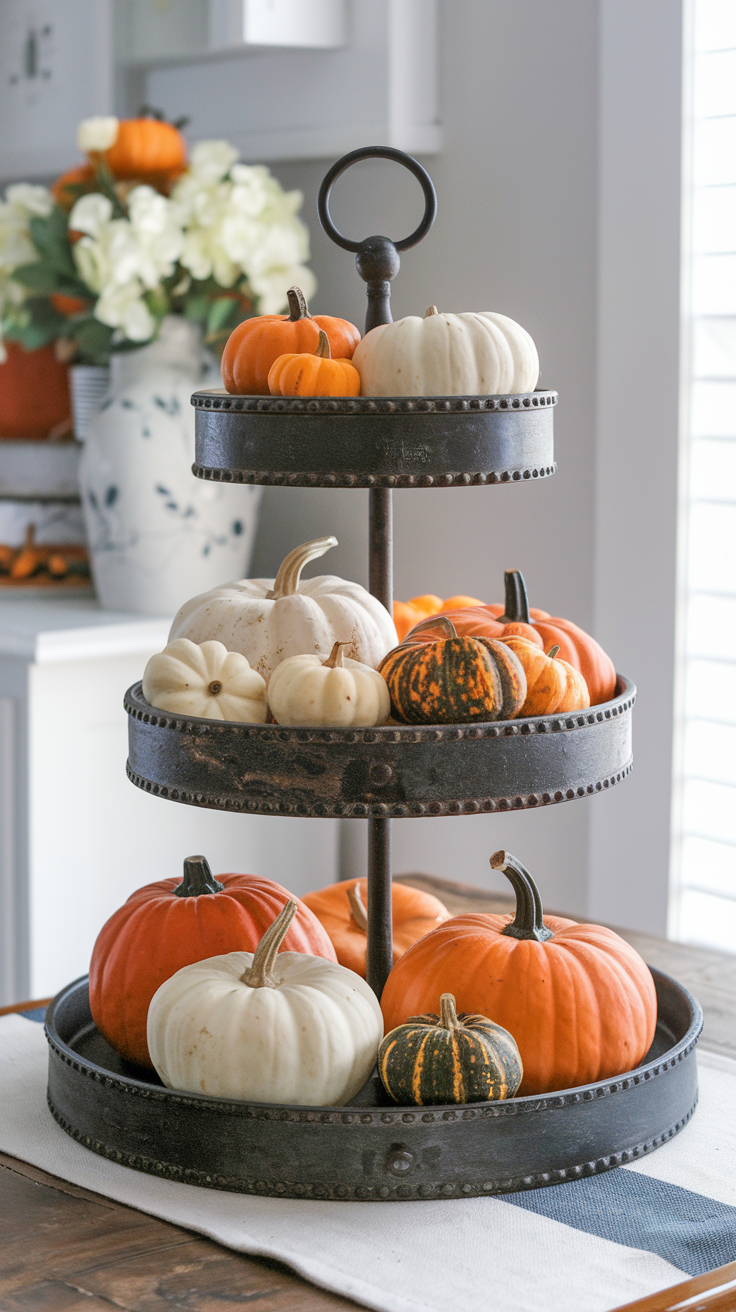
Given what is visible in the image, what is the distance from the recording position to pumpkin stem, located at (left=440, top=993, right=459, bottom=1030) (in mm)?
850

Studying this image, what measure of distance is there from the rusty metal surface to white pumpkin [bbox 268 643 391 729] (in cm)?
11

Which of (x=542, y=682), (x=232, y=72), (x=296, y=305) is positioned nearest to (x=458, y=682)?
(x=542, y=682)

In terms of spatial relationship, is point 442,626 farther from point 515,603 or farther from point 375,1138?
point 375,1138

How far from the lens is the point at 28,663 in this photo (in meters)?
1.92

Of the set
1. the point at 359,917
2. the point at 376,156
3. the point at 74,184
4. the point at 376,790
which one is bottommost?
the point at 359,917

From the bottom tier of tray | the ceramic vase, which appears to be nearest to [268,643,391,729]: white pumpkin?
the bottom tier of tray

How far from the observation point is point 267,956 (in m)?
0.88

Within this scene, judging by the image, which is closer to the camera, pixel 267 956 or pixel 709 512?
pixel 267 956

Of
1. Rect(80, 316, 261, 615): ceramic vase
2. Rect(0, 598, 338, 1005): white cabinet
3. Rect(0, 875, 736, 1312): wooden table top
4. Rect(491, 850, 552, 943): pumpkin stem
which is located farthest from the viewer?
Rect(80, 316, 261, 615): ceramic vase

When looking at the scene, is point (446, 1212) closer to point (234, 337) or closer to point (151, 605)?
point (234, 337)

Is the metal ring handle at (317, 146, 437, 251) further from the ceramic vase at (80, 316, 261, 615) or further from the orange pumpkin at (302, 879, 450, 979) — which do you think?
the ceramic vase at (80, 316, 261, 615)

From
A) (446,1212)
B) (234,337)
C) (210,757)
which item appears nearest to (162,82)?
(234,337)

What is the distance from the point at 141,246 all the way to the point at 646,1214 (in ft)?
5.03

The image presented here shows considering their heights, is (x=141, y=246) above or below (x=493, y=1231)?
above
